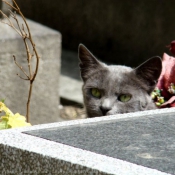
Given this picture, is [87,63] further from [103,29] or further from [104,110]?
[103,29]

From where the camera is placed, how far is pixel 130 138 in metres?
2.41

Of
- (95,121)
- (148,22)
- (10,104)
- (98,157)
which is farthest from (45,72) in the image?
(98,157)

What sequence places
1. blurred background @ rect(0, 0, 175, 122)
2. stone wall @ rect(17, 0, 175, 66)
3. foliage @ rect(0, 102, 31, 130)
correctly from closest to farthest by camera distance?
foliage @ rect(0, 102, 31, 130)
blurred background @ rect(0, 0, 175, 122)
stone wall @ rect(17, 0, 175, 66)

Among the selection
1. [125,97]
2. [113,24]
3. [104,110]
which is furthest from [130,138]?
[113,24]

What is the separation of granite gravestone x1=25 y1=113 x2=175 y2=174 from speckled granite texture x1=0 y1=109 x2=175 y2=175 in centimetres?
6

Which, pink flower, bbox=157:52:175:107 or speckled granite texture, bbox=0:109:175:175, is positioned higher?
speckled granite texture, bbox=0:109:175:175

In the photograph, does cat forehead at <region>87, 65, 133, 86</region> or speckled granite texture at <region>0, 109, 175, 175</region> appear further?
cat forehead at <region>87, 65, 133, 86</region>

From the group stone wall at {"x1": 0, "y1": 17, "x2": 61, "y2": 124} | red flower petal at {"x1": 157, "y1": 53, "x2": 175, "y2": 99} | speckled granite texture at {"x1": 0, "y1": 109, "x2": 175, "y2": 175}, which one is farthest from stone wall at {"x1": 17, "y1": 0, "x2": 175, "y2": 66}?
speckled granite texture at {"x1": 0, "y1": 109, "x2": 175, "y2": 175}

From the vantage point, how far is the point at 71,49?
889 cm

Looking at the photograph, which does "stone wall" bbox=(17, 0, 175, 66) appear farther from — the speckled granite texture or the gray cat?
the speckled granite texture

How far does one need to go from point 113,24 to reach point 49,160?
245 inches

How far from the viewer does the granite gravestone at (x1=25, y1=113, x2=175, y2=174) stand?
2.21m

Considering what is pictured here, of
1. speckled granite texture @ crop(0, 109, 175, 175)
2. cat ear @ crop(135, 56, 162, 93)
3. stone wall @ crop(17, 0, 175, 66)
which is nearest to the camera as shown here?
speckled granite texture @ crop(0, 109, 175, 175)

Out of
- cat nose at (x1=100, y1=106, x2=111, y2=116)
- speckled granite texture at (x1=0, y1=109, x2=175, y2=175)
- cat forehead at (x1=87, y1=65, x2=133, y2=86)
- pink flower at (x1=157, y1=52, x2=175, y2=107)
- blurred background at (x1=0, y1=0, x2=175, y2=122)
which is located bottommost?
blurred background at (x1=0, y1=0, x2=175, y2=122)
